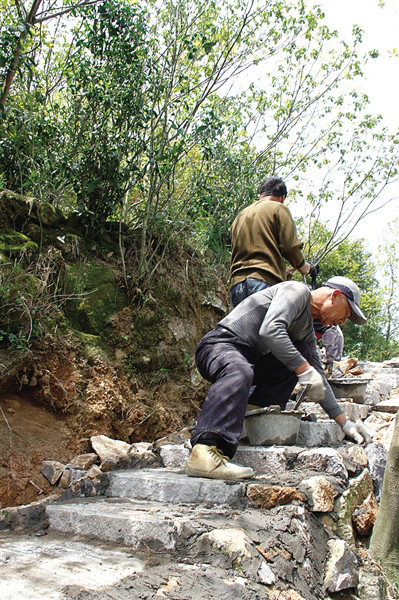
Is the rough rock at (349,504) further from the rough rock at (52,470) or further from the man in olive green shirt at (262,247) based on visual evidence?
the rough rock at (52,470)

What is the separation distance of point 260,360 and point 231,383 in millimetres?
627

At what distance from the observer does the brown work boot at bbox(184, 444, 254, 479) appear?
7.92 feet

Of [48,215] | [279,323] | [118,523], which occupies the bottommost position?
[118,523]

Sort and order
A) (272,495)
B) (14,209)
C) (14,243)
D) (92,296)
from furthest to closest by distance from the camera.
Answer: (92,296) < (14,209) < (14,243) < (272,495)

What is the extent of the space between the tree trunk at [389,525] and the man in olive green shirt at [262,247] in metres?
1.50

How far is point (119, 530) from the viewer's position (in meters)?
1.90

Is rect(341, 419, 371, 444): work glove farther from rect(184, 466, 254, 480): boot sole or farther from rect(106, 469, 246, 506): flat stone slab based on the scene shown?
rect(106, 469, 246, 506): flat stone slab

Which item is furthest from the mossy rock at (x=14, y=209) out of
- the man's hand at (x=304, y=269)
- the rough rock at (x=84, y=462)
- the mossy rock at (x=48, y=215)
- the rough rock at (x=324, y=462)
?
the rough rock at (x=324, y=462)

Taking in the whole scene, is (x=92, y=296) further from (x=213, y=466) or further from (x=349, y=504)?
(x=349, y=504)

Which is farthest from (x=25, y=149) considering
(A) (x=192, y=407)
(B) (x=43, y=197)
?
(A) (x=192, y=407)

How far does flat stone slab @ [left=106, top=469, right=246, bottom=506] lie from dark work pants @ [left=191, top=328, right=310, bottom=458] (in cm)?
23

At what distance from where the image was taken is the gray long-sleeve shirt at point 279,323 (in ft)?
8.87

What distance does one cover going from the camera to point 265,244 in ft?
12.0

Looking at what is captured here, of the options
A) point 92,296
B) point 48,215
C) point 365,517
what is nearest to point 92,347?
point 92,296
